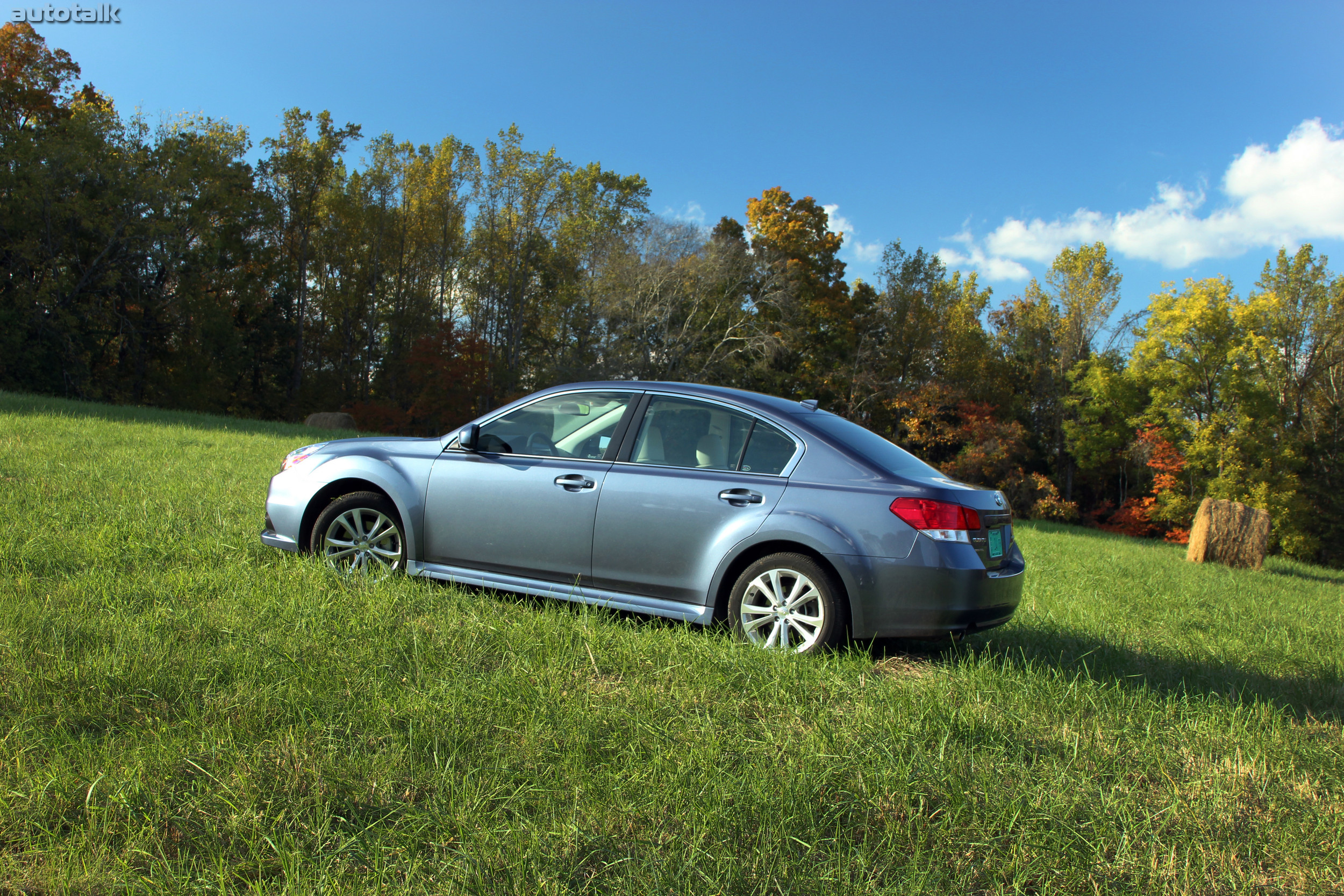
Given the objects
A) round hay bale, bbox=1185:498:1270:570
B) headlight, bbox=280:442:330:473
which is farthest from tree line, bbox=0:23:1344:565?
headlight, bbox=280:442:330:473

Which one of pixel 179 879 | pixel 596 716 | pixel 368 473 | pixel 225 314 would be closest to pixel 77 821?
pixel 179 879

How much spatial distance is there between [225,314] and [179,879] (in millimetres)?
41639

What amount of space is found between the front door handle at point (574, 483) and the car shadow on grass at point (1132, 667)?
1808 mm

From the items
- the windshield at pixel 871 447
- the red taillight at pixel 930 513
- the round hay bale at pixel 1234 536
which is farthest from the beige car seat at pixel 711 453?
the round hay bale at pixel 1234 536

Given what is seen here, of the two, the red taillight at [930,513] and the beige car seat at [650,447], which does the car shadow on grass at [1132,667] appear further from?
the beige car seat at [650,447]

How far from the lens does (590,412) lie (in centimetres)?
541

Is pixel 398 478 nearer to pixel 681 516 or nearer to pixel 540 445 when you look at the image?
pixel 540 445

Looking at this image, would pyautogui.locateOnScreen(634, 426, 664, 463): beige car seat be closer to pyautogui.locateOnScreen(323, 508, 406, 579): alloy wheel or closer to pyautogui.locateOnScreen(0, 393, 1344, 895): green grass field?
pyautogui.locateOnScreen(0, 393, 1344, 895): green grass field

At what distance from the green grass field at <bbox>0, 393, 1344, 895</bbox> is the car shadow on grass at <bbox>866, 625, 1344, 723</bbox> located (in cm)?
4

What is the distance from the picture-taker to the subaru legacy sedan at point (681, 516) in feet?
14.2

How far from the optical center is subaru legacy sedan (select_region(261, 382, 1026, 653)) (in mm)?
4324

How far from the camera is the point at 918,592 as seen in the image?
423 centimetres

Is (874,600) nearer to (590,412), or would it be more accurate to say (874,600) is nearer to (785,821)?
(785,821)

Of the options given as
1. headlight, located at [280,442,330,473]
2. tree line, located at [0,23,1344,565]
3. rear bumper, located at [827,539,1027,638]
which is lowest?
rear bumper, located at [827,539,1027,638]
